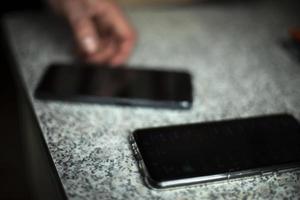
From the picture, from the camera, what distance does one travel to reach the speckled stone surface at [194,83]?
43cm

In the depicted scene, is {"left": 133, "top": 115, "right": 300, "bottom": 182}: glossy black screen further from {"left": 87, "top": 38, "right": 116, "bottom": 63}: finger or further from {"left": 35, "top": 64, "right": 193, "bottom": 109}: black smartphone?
{"left": 87, "top": 38, "right": 116, "bottom": 63}: finger

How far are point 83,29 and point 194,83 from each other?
0.67ft

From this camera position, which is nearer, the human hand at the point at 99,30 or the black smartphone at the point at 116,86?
the black smartphone at the point at 116,86

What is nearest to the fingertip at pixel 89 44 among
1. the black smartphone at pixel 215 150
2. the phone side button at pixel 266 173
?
the black smartphone at pixel 215 150

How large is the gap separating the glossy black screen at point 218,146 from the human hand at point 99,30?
0.22m

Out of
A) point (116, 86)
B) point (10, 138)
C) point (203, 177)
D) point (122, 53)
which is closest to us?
point (203, 177)

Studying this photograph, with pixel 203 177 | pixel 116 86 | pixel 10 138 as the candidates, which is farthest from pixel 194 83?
pixel 10 138

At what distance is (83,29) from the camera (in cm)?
64

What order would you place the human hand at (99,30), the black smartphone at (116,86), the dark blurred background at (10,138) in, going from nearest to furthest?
the black smartphone at (116,86), the human hand at (99,30), the dark blurred background at (10,138)

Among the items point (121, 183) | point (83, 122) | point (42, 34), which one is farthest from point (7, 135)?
point (121, 183)

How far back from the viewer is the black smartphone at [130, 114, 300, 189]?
1.38ft

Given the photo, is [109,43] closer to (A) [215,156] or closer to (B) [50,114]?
(B) [50,114]

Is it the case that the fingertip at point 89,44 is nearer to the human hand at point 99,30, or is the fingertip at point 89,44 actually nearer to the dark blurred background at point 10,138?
the human hand at point 99,30

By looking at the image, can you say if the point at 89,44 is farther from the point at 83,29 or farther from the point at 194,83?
the point at 194,83
